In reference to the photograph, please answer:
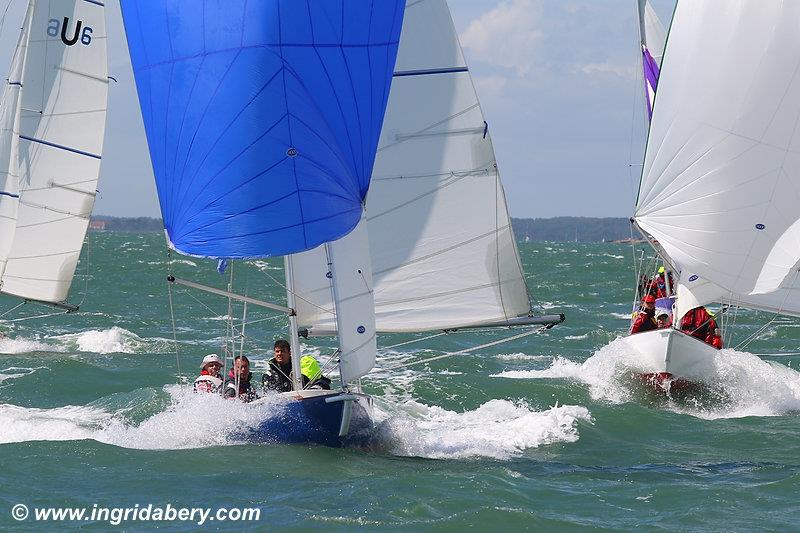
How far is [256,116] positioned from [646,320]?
27.6ft

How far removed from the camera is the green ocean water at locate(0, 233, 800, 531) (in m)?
10.2

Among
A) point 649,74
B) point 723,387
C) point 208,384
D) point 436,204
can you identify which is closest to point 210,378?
point 208,384

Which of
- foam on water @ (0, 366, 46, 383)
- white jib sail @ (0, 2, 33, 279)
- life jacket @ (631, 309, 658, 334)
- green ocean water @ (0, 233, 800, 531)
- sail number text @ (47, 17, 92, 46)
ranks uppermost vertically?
sail number text @ (47, 17, 92, 46)

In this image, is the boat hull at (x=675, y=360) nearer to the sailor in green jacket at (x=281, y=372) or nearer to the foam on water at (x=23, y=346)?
the sailor in green jacket at (x=281, y=372)

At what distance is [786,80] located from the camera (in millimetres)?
Result: 14859

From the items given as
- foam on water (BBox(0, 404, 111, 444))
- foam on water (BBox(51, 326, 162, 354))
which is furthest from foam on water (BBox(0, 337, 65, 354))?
foam on water (BBox(0, 404, 111, 444))

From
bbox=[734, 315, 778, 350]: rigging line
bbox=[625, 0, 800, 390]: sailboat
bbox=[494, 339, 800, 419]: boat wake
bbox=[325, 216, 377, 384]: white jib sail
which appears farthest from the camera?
bbox=[734, 315, 778, 350]: rigging line

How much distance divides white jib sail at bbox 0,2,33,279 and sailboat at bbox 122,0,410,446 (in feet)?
35.7

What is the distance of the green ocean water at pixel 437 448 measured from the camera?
10.2 metres

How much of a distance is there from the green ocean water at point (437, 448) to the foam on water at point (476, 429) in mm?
35

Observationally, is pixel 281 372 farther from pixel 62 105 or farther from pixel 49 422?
pixel 62 105

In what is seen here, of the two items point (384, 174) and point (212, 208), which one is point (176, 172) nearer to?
point (212, 208)

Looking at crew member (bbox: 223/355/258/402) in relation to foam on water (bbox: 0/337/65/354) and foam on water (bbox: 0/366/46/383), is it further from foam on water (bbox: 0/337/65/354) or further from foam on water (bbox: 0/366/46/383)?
foam on water (bbox: 0/337/65/354)

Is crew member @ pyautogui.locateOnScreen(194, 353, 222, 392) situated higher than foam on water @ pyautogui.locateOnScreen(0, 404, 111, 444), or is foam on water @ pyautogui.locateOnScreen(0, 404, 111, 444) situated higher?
crew member @ pyautogui.locateOnScreen(194, 353, 222, 392)
